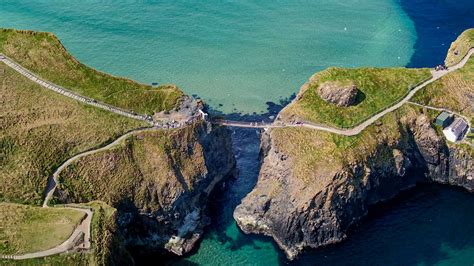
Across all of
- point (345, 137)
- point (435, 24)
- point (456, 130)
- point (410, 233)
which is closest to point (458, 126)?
point (456, 130)

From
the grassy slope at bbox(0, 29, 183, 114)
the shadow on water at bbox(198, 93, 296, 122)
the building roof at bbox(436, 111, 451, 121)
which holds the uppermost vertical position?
the grassy slope at bbox(0, 29, 183, 114)

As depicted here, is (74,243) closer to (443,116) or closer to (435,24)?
(443,116)

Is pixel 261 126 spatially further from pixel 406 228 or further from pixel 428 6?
pixel 428 6

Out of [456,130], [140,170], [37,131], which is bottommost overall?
[140,170]

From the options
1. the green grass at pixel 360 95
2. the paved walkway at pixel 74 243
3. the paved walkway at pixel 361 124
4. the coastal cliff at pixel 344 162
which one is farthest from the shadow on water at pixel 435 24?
the paved walkway at pixel 74 243

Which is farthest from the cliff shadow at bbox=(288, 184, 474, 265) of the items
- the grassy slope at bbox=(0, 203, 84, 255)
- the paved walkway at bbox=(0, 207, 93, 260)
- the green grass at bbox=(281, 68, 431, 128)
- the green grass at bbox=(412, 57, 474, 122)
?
the grassy slope at bbox=(0, 203, 84, 255)

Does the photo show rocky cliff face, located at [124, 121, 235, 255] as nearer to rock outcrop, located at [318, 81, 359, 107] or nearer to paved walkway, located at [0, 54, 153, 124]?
paved walkway, located at [0, 54, 153, 124]
